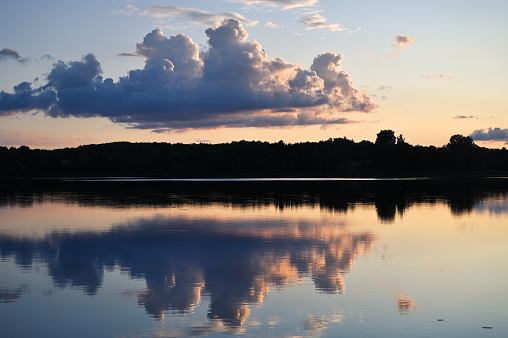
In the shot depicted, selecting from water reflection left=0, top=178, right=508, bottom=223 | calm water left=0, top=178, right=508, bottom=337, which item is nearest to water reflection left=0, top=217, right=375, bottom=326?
calm water left=0, top=178, right=508, bottom=337

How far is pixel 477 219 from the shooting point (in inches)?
Answer: 1341

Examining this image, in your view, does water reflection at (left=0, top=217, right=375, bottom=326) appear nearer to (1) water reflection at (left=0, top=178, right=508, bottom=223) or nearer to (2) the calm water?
(2) the calm water

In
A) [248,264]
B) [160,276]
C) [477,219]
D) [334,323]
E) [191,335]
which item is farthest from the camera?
[477,219]

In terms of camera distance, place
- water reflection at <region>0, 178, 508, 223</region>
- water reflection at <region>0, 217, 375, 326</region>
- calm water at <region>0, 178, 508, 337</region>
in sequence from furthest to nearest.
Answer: water reflection at <region>0, 178, 508, 223</region>
water reflection at <region>0, 217, 375, 326</region>
calm water at <region>0, 178, 508, 337</region>

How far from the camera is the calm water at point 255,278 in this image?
40.5 ft

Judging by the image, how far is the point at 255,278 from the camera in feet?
55.6

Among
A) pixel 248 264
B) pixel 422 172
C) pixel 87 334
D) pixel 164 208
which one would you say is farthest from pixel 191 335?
pixel 422 172

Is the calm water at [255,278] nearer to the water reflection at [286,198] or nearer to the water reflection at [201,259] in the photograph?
the water reflection at [201,259]

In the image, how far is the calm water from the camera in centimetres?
1235

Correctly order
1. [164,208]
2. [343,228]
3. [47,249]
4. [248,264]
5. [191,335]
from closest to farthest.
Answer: [191,335] < [248,264] < [47,249] < [343,228] < [164,208]

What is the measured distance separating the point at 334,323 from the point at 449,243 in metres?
14.0

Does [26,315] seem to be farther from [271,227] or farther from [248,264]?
[271,227]

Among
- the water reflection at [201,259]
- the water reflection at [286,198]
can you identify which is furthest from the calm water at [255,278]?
the water reflection at [286,198]

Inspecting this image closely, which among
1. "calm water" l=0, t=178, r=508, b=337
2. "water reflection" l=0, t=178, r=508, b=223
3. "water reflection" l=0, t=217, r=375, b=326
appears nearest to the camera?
"calm water" l=0, t=178, r=508, b=337
